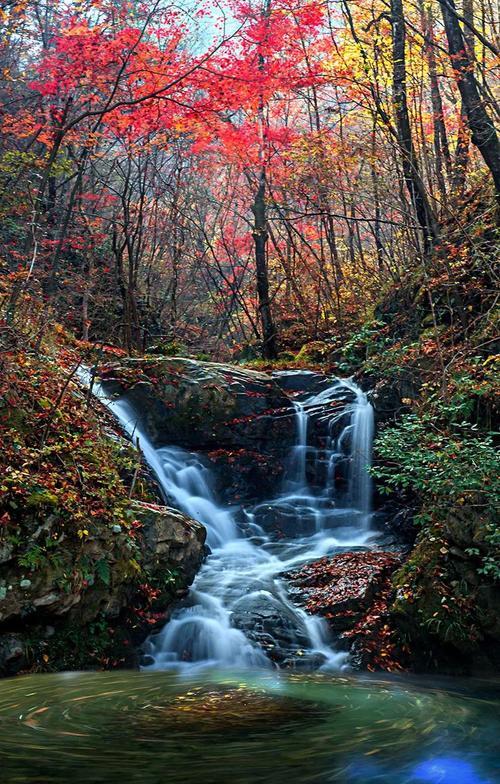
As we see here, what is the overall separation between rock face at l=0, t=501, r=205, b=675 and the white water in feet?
1.14

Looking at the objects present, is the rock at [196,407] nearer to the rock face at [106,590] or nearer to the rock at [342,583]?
the rock at [342,583]

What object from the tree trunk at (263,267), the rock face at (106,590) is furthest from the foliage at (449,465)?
the tree trunk at (263,267)

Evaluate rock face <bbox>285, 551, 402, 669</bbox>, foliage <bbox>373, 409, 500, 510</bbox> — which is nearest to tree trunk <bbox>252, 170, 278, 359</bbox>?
rock face <bbox>285, 551, 402, 669</bbox>

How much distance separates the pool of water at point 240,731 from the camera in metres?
3.17

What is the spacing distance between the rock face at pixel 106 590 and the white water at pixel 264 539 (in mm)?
A: 349

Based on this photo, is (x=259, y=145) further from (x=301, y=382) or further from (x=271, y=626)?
(x=271, y=626)

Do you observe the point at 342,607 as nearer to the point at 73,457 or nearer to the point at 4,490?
the point at 73,457

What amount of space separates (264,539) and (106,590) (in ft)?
12.3

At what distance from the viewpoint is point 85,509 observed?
6.20m

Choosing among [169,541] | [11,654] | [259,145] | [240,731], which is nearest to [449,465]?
[169,541]

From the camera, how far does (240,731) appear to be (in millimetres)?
3854

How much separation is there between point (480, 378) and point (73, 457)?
204 inches

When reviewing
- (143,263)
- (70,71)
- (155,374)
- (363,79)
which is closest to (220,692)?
(155,374)

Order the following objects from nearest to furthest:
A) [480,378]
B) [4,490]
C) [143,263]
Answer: [4,490] < [480,378] < [143,263]
